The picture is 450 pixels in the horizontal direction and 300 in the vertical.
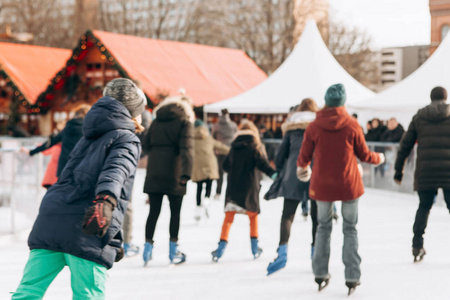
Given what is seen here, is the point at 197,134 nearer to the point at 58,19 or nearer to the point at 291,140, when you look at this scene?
the point at 291,140

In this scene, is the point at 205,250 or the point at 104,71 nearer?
the point at 205,250

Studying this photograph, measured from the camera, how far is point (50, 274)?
313 cm

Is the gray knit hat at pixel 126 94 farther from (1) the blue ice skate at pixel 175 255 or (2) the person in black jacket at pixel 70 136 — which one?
(2) the person in black jacket at pixel 70 136

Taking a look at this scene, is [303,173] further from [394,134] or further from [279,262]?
[394,134]

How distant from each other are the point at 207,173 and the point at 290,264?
11.9 ft

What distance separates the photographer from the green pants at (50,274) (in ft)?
10.1

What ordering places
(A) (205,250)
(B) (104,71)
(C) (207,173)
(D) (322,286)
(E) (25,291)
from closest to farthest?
(E) (25,291)
(D) (322,286)
(A) (205,250)
(C) (207,173)
(B) (104,71)

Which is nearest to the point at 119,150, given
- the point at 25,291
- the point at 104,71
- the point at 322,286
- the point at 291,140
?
the point at 25,291

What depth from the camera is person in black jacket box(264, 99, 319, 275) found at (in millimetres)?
5922

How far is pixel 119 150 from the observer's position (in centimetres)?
313

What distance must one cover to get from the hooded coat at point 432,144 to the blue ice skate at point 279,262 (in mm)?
1367

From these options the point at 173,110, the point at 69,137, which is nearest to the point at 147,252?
the point at 173,110

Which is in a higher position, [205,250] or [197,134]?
[197,134]

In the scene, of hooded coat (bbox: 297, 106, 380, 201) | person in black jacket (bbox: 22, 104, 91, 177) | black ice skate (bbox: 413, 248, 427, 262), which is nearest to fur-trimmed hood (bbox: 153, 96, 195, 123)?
Answer: person in black jacket (bbox: 22, 104, 91, 177)
